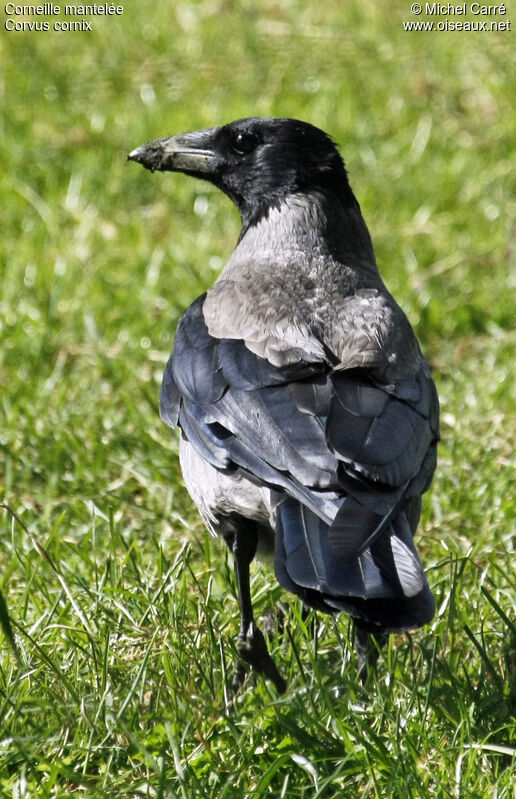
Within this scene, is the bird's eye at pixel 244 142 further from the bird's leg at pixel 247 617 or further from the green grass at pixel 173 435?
the bird's leg at pixel 247 617

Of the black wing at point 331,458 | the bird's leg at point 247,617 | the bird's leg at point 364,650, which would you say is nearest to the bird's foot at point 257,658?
the bird's leg at point 247,617

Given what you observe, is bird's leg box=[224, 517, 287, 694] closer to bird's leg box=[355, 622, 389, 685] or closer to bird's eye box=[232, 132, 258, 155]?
bird's leg box=[355, 622, 389, 685]

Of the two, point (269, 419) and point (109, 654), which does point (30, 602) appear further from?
point (269, 419)

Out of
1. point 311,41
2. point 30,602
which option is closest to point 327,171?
point 30,602

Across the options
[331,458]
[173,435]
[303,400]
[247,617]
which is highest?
[303,400]

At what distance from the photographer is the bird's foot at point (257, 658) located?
12.6 ft

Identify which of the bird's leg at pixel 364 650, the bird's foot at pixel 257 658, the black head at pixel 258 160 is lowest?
the bird's leg at pixel 364 650

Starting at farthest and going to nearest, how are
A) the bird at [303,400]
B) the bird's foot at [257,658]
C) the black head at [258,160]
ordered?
1. the black head at [258,160]
2. the bird's foot at [257,658]
3. the bird at [303,400]

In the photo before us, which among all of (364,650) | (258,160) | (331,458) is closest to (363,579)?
(331,458)

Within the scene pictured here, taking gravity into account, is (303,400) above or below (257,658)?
above

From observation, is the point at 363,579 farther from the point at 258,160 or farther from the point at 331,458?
the point at 258,160

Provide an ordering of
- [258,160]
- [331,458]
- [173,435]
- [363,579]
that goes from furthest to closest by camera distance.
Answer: [173,435] → [258,160] → [331,458] → [363,579]

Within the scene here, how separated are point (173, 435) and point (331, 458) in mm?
2115

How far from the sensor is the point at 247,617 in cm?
405
